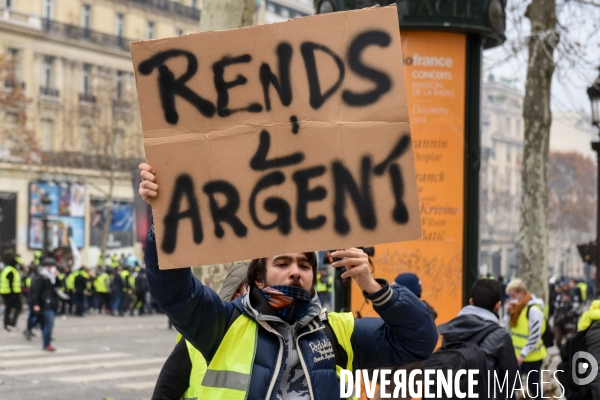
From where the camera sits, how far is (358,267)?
3121 mm

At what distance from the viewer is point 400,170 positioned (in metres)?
3.34

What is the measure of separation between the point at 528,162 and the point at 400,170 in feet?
45.8

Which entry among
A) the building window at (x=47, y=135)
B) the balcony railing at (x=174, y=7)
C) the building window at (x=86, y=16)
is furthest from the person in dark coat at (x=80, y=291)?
the balcony railing at (x=174, y=7)

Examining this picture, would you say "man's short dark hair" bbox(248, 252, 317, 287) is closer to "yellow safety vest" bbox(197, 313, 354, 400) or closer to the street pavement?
"yellow safety vest" bbox(197, 313, 354, 400)

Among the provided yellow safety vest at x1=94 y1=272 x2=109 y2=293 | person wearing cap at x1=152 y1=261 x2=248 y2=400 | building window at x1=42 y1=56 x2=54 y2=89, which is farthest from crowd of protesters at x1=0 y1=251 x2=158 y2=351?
person wearing cap at x1=152 y1=261 x2=248 y2=400

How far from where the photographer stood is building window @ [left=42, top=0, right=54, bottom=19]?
5047cm

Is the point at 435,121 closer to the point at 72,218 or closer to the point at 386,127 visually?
the point at 386,127

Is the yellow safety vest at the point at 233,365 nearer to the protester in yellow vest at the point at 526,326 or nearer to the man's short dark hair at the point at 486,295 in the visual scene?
the man's short dark hair at the point at 486,295

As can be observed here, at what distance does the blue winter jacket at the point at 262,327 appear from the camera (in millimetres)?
3125

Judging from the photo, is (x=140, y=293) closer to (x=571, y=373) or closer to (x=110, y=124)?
(x=110, y=124)

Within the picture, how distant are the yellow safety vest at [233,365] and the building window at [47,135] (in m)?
47.4

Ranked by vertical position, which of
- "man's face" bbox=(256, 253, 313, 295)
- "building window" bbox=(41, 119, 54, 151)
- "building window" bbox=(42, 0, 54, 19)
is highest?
"building window" bbox=(42, 0, 54, 19)

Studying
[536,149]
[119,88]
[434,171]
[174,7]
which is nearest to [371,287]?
[434,171]

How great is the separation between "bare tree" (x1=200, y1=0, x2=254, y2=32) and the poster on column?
132 centimetres
